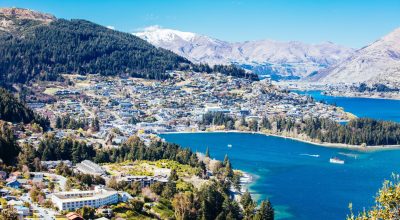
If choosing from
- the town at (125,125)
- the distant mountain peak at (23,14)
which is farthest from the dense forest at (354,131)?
the distant mountain peak at (23,14)

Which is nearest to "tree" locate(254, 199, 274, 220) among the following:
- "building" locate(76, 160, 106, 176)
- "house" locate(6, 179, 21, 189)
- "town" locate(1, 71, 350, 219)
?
"town" locate(1, 71, 350, 219)

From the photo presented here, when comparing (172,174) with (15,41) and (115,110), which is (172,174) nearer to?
(115,110)

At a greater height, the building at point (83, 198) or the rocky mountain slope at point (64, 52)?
the rocky mountain slope at point (64, 52)

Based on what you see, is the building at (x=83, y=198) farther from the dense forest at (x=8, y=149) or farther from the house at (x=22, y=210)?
the dense forest at (x=8, y=149)

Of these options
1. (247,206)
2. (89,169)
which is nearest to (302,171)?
(247,206)

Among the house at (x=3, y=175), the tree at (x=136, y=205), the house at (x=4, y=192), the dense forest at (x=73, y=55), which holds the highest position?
the dense forest at (x=73, y=55)

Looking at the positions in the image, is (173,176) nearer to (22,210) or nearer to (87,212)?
(87,212)

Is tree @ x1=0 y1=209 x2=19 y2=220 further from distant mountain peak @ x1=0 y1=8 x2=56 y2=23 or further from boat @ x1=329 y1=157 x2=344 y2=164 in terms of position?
distant mountain peak @ x1=0 y1=8 x2=56 y2=23
